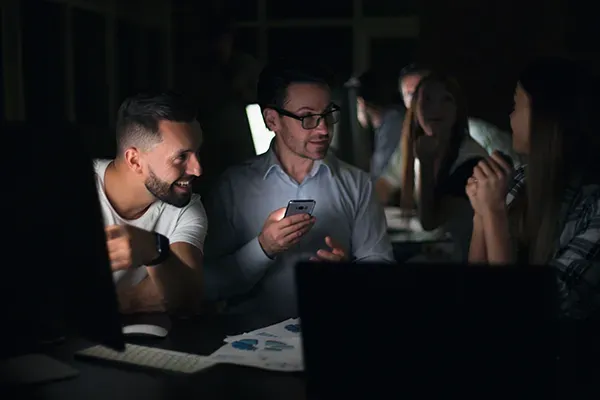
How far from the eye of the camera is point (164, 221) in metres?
2.27

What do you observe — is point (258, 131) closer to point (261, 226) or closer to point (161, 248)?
point (261, 226)

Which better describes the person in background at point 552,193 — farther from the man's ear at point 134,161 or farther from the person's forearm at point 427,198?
the man's ear at point 134,161

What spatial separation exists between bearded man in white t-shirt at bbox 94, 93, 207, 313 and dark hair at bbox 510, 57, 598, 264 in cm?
88

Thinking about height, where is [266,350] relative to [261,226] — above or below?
below

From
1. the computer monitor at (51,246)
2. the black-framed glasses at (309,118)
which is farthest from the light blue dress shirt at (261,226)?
the computer monitor at (51,246)

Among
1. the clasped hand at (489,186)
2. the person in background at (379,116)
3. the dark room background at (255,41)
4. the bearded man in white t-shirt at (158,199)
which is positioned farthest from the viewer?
the person in background at (379,116)

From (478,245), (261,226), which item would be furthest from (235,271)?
(478,245)

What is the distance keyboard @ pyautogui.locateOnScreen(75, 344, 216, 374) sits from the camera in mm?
1568

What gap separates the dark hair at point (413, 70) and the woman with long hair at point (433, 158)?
152 millimetres

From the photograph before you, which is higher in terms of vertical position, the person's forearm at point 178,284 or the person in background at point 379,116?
the person in background at point 379,116

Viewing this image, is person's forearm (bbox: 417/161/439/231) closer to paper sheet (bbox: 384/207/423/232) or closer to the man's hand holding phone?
paper sheet (bbox: 384/207/423/232)

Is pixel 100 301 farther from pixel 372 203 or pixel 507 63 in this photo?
pixel 507 63

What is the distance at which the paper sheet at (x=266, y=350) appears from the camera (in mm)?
1554

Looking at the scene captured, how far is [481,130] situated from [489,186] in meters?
0.36
